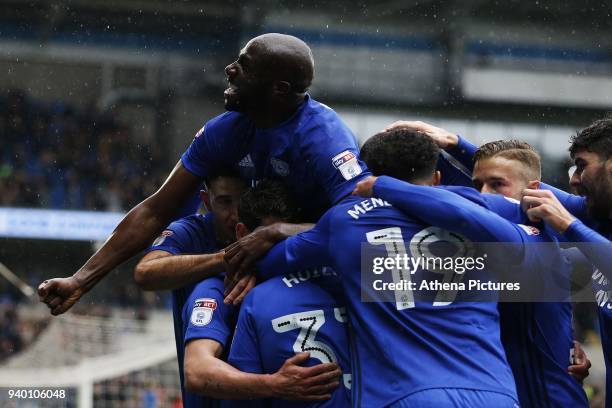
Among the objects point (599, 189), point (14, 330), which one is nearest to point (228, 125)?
point (599, 189)

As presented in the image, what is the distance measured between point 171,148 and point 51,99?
7.26 ft

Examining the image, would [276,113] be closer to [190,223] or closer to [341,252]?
[190,223]

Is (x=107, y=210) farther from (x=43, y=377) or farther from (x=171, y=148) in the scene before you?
(x=43, y=377)

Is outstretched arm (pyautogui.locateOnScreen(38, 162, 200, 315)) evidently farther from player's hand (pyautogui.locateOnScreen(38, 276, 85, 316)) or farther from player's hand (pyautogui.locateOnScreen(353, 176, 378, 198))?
player's hand (pyautogui.locateOnScreen(353, 176, 378, 198))

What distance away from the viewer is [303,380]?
231 cm

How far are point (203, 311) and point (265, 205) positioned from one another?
339mm

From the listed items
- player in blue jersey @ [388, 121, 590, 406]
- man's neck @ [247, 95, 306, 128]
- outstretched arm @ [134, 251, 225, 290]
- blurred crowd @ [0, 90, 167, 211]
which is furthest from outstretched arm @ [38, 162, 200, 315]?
blurred crowd @ [0, 90, 167, 211]

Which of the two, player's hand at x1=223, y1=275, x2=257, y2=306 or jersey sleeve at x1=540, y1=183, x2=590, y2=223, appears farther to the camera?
jersey sleeve at x1=540, y1=183, x2=590, y2=223

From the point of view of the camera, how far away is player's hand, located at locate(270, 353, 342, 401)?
2.31 meters

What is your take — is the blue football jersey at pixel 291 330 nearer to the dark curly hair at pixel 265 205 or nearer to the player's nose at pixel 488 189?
the dark curly hair at pixel 265 205

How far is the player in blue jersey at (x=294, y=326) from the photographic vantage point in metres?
2.37

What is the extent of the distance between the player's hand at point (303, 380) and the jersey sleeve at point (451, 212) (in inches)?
17.7

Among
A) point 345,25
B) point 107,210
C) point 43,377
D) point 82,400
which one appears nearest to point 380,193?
point 82,400

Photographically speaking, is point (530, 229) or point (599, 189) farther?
point (599, 189)
